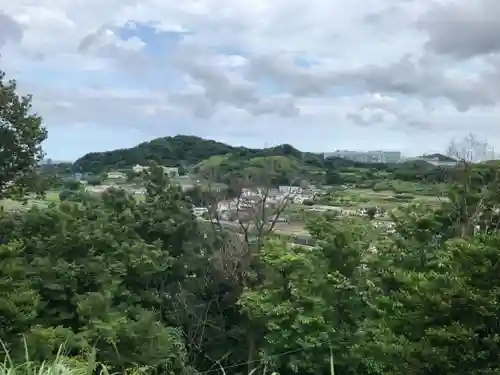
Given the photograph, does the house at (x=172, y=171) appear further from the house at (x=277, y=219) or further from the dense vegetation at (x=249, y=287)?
the house at (x=277, y=219)


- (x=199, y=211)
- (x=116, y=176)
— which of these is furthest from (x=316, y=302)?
(x=116, y=176)

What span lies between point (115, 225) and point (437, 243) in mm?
7665

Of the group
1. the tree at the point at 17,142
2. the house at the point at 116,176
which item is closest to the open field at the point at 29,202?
the tree at the point at 17,142

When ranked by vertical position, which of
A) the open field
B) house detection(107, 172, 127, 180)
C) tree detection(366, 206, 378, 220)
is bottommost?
tree detection(366, 206, 378, 220)

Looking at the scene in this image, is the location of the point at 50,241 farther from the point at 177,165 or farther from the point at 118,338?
the point at 177,165

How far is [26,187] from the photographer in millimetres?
15641

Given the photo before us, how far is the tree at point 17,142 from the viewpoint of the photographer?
1511 cm

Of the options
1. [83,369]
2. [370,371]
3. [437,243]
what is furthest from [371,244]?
[83,369]

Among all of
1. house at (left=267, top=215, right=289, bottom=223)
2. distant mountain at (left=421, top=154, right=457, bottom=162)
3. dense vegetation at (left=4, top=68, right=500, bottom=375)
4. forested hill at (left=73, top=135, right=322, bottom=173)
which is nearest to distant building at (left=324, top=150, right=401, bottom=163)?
forested hill at (left=73, top=135, right=322, bottom=173)

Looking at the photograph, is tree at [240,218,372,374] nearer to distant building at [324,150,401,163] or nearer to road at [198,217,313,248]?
road at [198,217,313,248]

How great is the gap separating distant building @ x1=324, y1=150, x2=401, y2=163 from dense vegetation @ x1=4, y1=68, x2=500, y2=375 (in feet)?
34.5

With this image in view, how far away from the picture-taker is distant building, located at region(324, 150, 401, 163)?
88.0ft

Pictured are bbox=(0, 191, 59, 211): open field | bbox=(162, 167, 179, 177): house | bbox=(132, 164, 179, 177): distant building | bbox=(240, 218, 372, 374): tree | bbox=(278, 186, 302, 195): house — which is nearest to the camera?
bbox=(240, 218, 372, 374): tree

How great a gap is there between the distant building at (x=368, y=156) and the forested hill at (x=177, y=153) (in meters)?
0.90
